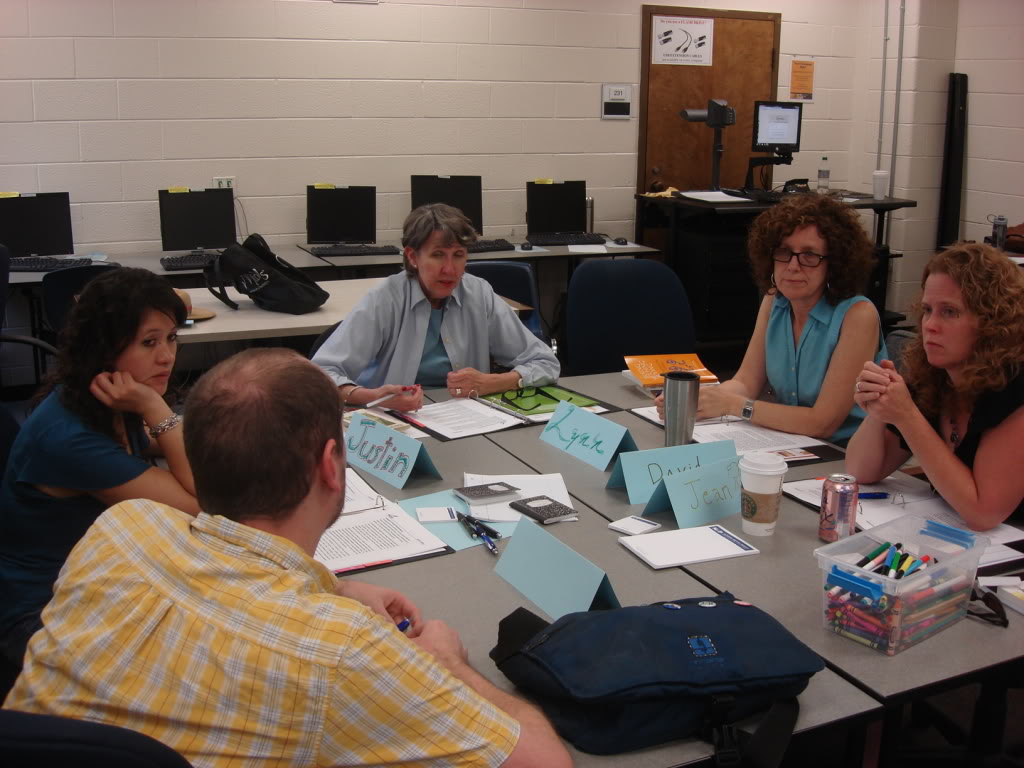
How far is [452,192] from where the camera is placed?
5.40 m

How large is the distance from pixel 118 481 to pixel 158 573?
2.81ft

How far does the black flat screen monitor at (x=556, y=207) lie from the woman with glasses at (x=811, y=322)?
307cm

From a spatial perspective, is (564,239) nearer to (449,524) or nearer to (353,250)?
(353,250)

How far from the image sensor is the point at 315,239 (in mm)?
5289

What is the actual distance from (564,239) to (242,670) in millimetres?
4695

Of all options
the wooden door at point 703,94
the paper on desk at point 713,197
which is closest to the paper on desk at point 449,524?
the paper on desk at point 713,197

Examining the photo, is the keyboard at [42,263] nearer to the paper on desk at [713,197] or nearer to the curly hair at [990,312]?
the paper on desk at [713,197]

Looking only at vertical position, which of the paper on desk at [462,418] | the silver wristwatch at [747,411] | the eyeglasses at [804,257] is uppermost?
the eyeglasses at [804,257]

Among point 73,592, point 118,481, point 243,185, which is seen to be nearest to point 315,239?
point 243,185

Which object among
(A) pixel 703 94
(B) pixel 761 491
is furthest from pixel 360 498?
(A) pixel 703 94

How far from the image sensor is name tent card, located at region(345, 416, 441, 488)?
2010mm

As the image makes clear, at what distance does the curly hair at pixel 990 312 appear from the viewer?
1.78m

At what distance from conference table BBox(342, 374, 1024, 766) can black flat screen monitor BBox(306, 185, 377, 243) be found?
3352 mm

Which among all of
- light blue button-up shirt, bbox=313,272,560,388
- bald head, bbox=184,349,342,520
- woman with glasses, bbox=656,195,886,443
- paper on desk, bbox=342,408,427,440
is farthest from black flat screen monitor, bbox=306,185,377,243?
bald head, bbox=184,349,342,520
